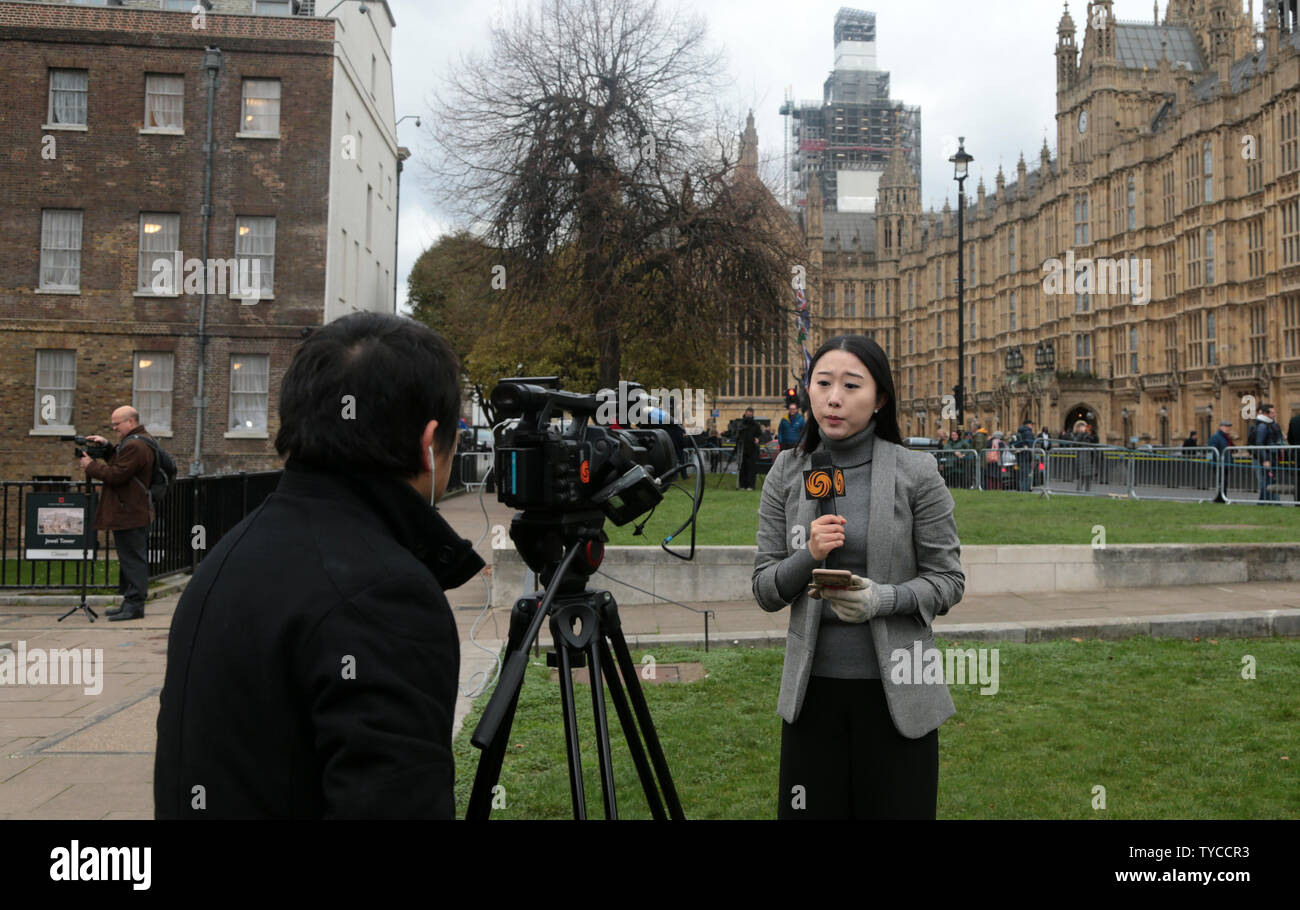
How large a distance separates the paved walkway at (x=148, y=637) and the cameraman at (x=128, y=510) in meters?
0.34

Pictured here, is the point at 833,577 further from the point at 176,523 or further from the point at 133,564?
the point at 176,523

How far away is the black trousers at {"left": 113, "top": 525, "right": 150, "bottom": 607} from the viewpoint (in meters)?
10.3

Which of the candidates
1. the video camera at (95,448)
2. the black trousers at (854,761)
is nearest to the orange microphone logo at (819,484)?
the black trousers at (854,761)

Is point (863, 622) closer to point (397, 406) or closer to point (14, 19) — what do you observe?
point (397, 406)

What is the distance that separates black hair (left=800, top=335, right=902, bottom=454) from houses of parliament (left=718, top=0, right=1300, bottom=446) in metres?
23.8

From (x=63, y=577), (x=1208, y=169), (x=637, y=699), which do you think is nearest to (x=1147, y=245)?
(x=1208, y=169)

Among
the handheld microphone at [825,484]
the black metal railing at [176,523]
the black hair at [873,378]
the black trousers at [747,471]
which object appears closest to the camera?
the handheld microphone at [825,484]

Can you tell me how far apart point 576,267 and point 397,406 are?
21224 mm

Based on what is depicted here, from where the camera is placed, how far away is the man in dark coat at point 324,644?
5.27 feet

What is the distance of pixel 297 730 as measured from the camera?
1.67 m

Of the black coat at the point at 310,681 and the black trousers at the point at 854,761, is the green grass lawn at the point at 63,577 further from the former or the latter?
the black coat at the point at 310,681

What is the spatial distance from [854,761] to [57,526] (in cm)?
1110

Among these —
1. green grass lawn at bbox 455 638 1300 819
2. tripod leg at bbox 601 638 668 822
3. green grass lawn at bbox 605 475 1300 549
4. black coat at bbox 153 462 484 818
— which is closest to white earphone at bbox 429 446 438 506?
black coat at bbox 153 462 484 818

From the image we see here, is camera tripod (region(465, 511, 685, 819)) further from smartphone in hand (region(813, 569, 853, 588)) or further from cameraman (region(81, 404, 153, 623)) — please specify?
cameraman (region(81, 404, 153, 623))
